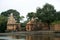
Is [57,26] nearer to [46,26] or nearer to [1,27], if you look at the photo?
[46,26]

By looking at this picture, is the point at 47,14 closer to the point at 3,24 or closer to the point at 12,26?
the point at 12,26

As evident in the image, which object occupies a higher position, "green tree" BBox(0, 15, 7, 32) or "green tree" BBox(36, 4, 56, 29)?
"green tree" BBox(36, 4, 56, 29)

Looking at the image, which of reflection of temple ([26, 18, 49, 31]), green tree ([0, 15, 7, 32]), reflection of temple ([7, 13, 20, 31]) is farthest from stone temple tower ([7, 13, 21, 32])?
reflection of temple ([26, 18, 49, 31])

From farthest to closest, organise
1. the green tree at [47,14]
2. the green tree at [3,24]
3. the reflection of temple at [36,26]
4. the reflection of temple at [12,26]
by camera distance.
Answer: the green tree at [3,24], the reflection of temple at [12,26], the reflection of temple at [36,26], the green tree at [47,14]

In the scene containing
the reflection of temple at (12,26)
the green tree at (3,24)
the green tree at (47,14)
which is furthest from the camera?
the green tree at (3,24)

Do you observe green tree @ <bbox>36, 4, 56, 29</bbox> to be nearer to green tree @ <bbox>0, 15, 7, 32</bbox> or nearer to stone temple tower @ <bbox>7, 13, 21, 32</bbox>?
stone temple tower @ <bbox>7, 13, 21, 32</bbox>

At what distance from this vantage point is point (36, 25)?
161 ft

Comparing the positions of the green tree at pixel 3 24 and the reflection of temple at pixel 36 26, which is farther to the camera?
the green tree at pixel 3 24

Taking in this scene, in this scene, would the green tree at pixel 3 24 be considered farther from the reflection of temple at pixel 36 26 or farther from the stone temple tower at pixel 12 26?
the reflection of temple at pixel 36 26

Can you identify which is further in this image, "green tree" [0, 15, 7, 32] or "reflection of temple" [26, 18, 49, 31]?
"green tree" [0, 15, 7, 32]

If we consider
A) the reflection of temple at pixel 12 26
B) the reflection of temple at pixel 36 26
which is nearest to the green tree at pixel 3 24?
the reflection of temple at pixel 12 26

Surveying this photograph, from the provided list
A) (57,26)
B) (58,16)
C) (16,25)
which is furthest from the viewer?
(16,25)

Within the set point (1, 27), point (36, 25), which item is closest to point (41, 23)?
point (36, 25)

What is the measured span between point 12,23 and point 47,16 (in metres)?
8.32
